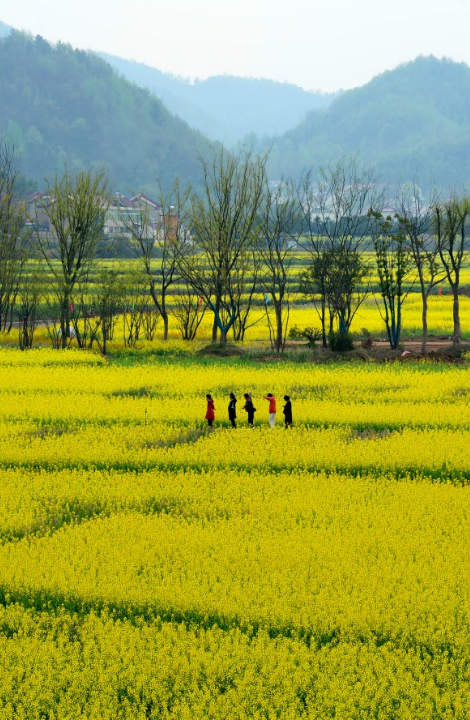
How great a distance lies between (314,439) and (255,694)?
12.1 m

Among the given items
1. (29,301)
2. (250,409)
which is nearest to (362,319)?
(29,301)

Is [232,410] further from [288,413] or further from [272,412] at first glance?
[288,413]

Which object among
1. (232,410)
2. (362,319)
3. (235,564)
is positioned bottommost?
(235,564)

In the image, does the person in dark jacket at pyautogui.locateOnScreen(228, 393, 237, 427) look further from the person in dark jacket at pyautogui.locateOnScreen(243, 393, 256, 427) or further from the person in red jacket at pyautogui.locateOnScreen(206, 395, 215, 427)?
the person in red jacket at pyautogui.locateOnScreen(206, 395, 215, 427)

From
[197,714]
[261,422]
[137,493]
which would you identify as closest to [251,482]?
[137,493]

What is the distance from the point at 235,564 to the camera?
13062 mm

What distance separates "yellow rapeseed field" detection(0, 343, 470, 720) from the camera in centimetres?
981

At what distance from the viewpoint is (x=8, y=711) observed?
9.36 m

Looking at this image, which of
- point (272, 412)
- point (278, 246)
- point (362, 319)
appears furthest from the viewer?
point (362, 319)

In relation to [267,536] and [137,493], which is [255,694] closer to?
[267,536]

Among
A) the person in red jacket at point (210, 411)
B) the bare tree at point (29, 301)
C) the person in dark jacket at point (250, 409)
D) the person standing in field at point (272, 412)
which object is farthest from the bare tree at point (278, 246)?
the person standing in field at point (272, 412)

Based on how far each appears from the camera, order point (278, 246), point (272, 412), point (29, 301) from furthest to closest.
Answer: point (278, 246) < point (29, 301) < point (272, 412)

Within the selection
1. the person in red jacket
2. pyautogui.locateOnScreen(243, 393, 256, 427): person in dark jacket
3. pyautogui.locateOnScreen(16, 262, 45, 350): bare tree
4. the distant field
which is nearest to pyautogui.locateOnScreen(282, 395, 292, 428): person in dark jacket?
pyautogui.locateOnScreen(243, 393, 256, 427): person in dark jacket

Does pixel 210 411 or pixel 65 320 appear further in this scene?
pixel 65 320
